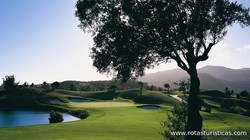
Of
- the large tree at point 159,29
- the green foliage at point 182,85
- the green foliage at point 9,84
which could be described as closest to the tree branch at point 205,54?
the large tree at point 159,29

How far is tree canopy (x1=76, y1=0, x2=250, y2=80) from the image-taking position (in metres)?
20.4

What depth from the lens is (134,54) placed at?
21734 mm

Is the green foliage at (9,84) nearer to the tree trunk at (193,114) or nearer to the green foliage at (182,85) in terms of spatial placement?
the green foliage at (182,85)

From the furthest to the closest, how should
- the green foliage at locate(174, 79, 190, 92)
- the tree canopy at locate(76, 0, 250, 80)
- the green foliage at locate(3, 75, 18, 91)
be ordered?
1. the green foliage at locate(3, 75, 18, 91)
2. the green foliage at locate(174, 79, 190, 92)
3. the tree canopy at locate(76, 0, 250, 80)

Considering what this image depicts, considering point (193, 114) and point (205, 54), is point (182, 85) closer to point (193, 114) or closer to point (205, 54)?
point (205, 54)

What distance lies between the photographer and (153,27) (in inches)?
816

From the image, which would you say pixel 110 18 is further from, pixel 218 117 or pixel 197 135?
pixel 218 117

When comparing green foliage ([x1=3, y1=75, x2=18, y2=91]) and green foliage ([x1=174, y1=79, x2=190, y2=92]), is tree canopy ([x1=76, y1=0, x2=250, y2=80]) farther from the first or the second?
green foliage ([x1=3, y1=75, x2=18, y2=91])

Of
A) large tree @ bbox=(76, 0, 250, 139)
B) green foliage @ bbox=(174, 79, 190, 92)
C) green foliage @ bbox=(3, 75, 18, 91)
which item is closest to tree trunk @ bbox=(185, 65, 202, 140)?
large tree @ bbox=(76, 0, 250, 139)

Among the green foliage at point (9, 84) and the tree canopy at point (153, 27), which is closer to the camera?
the tree canopy at point (153, 27)

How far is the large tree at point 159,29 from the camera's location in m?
20.4

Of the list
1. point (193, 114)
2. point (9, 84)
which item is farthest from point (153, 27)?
point (9, 84)

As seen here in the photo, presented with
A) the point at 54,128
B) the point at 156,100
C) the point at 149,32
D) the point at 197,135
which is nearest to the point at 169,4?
the point at 149,32

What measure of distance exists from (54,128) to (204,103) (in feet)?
Answer: 229
